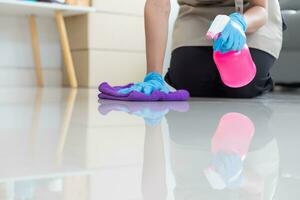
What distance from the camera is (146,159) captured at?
434mm

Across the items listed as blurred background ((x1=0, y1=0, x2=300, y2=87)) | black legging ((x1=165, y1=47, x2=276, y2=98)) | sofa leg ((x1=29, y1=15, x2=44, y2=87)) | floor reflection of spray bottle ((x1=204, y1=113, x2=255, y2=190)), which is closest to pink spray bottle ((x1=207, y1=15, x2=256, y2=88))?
black legging ((x1=165, y1=47, x2=276, y2=98))

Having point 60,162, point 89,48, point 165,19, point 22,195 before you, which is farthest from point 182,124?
point 89,48

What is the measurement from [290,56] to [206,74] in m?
0.85

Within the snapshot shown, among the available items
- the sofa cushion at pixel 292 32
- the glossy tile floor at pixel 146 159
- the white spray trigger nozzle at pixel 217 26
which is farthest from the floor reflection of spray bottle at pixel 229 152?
the sofa cushion at pixel 292 32

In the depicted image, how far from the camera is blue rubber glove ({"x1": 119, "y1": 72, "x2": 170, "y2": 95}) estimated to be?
1194 mm

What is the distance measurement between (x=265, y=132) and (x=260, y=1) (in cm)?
75

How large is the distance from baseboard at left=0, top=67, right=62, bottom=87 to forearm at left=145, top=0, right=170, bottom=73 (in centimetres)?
137

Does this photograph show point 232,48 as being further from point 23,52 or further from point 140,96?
point 23,52

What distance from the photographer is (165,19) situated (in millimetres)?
1292

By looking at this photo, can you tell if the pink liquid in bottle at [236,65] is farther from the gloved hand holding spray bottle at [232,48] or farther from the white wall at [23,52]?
the white wall at [23,52]

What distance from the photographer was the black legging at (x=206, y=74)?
57.6 inches

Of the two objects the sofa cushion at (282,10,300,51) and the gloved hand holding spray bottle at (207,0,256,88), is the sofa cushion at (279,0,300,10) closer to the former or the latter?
the sofa cushion at (282,10,300,51)

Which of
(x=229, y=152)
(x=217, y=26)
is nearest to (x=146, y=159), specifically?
(x=229, y=152)

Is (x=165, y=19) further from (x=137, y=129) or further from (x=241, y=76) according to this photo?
(x=137, y=129)
